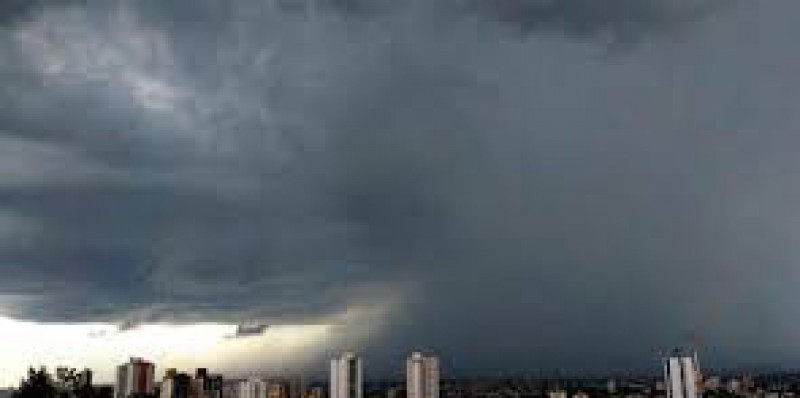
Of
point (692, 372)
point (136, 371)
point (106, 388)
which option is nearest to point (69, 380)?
point (106, 388)

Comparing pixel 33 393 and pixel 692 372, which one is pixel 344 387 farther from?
pixel 33 393

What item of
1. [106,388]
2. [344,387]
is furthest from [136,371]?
[106,388]

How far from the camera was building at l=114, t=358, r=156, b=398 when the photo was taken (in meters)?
189

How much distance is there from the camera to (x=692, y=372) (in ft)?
652

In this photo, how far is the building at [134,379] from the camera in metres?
189

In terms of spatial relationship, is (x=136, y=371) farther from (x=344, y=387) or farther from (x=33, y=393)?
(x=33, y=393)

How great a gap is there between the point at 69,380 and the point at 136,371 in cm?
11943

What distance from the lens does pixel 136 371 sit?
19050cm

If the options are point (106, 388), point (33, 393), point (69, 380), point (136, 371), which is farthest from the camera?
point (136, 371)

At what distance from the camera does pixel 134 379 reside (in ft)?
621

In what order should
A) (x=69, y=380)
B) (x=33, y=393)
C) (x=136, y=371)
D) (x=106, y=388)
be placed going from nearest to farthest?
(x=33, y=393) → (x=69, y=380) → (x=106, y=388) → (x=136, y=371)

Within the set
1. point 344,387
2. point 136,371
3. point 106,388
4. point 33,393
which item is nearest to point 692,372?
point 344,387

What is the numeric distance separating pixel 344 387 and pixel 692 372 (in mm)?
82671

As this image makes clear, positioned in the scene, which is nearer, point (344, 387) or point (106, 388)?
point (106, 388)
